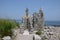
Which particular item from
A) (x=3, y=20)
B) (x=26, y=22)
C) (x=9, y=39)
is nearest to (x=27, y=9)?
(x=26, y=22)

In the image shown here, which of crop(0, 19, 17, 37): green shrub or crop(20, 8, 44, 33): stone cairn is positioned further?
crop(20, 8, 44, 33): stone cairn

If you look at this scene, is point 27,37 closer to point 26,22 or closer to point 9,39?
point 9,39

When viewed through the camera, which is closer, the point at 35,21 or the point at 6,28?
the point at 6,28

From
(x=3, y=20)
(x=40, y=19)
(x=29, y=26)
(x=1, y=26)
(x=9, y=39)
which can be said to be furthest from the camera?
(x=40, y=19)

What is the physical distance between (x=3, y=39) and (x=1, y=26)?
1.29 m

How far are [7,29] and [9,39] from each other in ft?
4.57

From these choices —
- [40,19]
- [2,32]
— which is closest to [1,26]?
[2,32]

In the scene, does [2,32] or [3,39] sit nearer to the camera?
[3,39]

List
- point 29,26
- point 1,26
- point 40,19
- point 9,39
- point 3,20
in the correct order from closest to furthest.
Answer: point 9,39 → point 1,26 → point 3,20 → point 29,26 → point 40,19

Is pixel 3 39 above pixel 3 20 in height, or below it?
below

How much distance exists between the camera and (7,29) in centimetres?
1570

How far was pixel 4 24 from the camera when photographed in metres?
15.9

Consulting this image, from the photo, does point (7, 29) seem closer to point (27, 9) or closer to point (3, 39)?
point (3, 39)

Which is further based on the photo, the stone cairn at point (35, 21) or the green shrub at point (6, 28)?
the stone cairn at point (35, 21)
